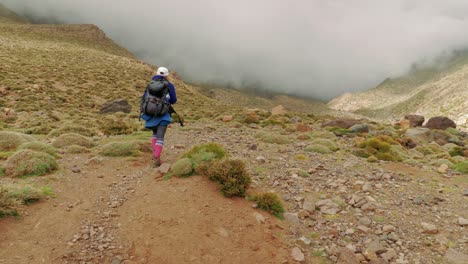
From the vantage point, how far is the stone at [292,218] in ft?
23.2

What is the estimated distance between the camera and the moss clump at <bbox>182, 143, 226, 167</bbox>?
9.08 m

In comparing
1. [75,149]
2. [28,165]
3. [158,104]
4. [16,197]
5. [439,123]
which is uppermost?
[439,123]

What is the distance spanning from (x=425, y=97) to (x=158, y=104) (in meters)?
137

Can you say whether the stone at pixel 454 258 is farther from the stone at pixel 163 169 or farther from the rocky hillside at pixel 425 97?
the rocky hillside at pixel 425 97

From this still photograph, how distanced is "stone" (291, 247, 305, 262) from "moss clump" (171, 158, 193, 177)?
3.81 metres

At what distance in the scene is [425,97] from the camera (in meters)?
121

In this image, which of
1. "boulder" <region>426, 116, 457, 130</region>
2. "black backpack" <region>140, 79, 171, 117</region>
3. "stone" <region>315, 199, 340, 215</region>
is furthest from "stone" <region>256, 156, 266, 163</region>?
"boulder" <region>426, 116, 457, 130</region>

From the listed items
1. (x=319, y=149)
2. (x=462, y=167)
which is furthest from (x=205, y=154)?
(x=462, y=167)

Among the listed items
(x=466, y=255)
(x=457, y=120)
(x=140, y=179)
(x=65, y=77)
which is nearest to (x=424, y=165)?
(x=466, y=255)

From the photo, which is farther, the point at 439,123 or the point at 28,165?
the point at 439,123

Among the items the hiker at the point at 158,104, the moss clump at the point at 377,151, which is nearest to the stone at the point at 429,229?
the hiker at the point at 158,104

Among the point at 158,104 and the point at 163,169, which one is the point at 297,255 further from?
the point at 158,104

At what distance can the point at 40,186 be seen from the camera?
7684mm

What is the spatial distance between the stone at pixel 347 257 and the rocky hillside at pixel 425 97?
284 feet
